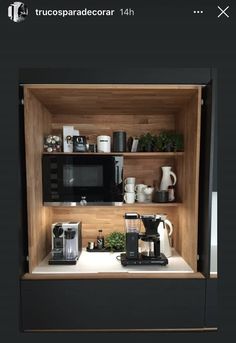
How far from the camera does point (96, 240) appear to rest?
6.54ft

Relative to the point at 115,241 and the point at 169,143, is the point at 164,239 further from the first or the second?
the point at 169,143

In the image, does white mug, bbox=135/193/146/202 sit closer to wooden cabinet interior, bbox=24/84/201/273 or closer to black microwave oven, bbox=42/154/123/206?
wooden cabinet interior, bbox=24/84/201/273

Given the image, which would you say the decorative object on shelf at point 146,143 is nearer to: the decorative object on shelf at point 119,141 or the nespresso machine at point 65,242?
the decorative object on shelf at point 119,141

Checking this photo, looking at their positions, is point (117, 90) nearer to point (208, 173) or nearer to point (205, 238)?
point (208, 173)

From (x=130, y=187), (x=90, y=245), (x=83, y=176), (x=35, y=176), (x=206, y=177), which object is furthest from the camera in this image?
→ (x=90, y=245)

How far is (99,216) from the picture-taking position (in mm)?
1993

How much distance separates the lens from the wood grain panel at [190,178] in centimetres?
148

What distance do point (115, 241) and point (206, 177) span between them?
848mm

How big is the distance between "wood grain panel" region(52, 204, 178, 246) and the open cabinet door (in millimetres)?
486

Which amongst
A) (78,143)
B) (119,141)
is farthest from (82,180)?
(119,141)

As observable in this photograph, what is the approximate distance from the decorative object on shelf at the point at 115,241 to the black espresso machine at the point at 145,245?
21cm

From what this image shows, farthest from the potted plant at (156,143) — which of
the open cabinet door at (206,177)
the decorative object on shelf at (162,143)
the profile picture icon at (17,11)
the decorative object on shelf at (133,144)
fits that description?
the profile picture icon at (17,11)
